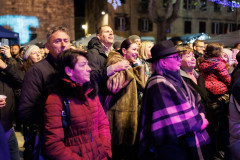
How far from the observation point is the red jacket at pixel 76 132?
6.73ft

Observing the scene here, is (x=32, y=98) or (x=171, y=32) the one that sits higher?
(x=171, y=32)

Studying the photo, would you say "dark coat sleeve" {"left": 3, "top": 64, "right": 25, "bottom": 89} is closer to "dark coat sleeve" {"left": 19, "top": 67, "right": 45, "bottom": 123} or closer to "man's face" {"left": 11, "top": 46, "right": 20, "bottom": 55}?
"dark coat sleeve" {"left": 19, "top": 67, "right": 45, "bottom": 123}

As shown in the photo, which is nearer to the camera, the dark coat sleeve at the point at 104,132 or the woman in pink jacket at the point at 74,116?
the woman in pink jacket at the point at 74,116

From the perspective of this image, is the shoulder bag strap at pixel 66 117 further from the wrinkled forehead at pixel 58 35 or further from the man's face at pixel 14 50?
the man's face at pixel 14 50

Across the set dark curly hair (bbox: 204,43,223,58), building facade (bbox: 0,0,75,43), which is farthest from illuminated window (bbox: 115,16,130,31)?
dark curly hair (bbox: 204,43,223,58)

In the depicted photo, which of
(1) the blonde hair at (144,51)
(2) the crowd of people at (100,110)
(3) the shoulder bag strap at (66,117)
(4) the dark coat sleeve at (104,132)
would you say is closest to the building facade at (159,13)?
(1) the blonde hair at (144,51)

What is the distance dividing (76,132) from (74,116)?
0.14 m

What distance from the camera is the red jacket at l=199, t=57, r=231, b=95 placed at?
179 inches

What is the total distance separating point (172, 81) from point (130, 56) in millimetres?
1395

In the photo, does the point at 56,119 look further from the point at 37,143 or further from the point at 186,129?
the point at 186,129

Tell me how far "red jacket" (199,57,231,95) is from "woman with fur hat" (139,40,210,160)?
2012 mm

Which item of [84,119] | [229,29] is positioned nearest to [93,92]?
[84,119]

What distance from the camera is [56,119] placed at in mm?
2066

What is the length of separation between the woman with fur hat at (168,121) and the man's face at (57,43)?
1.03m
